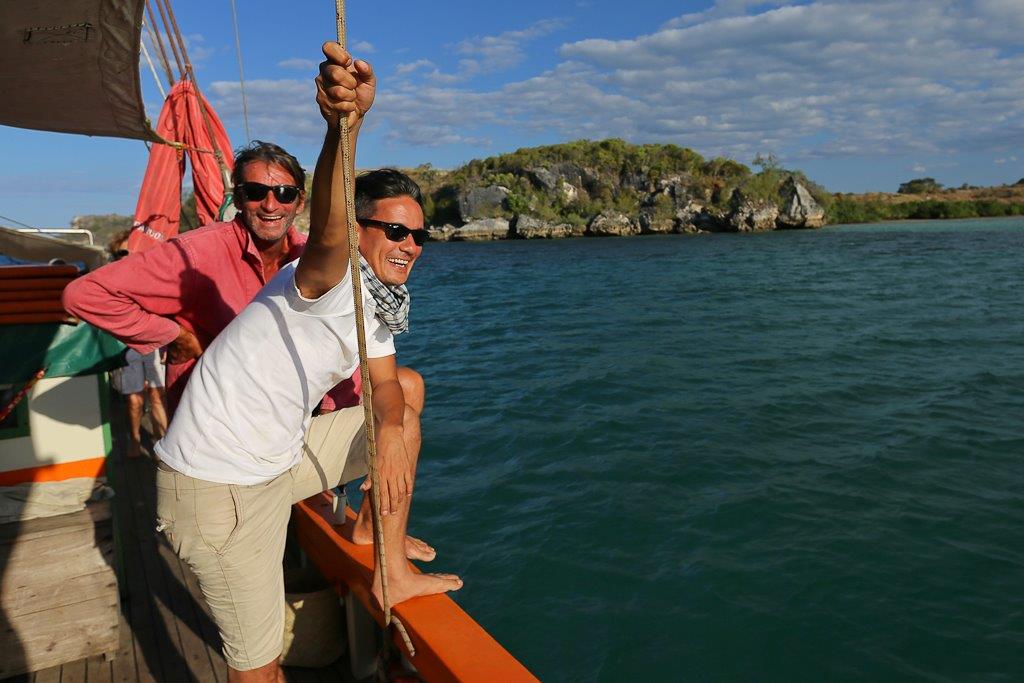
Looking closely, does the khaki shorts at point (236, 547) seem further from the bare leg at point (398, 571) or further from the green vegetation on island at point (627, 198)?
the green vegetation on island at point (627, 198)

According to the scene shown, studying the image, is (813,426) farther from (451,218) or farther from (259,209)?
(451,218)

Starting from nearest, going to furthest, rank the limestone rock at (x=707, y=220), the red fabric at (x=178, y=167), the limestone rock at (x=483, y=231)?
the red fabric at (x=178, y=167), the limestone rock at (x=707, y=220), the limestone rock at (x=483, y=231)

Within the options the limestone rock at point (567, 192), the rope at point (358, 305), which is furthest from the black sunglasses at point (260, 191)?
the limestone rock at point (567, 192)

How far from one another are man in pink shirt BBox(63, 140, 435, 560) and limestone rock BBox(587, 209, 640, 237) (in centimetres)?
5728

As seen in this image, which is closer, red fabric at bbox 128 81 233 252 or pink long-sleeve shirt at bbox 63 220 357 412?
pink long-sleeve shirt at bbox 63 220 357 412

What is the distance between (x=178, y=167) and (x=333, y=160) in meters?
5.36

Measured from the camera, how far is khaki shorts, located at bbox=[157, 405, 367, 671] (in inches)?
74.0

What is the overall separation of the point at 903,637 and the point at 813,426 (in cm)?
395

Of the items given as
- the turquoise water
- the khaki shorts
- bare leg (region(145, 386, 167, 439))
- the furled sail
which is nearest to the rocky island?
the turquoise water

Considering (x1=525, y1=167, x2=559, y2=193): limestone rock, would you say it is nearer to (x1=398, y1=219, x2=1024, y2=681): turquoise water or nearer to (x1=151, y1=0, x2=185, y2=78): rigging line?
(x1=398, y1=219, x2=1024, y2=681): turquoise water

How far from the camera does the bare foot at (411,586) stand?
7.55 ft

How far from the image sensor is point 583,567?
5.32 metres

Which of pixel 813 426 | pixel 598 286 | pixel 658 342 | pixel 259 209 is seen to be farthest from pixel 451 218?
pixel 259 209

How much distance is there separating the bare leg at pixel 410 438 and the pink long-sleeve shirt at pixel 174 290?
62 cm
